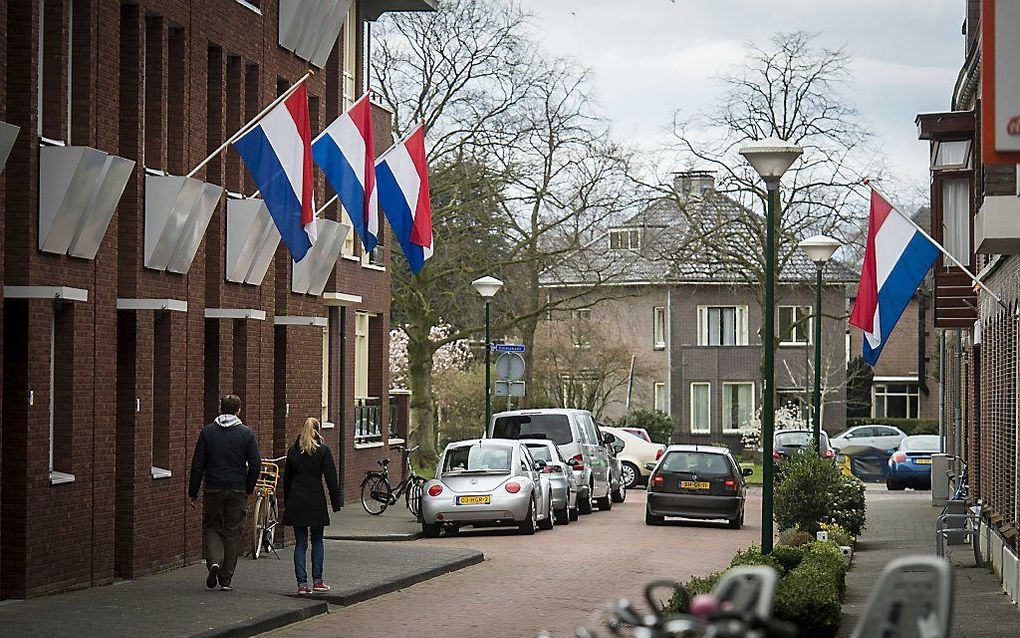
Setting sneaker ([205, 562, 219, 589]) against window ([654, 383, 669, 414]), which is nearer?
sneaker ([205, 562, 219, 589])

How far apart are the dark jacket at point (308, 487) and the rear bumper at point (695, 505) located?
44.4 ft

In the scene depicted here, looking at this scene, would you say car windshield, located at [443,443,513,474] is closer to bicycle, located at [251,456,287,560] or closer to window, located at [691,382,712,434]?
bicycle, located at [251,456,287,560]

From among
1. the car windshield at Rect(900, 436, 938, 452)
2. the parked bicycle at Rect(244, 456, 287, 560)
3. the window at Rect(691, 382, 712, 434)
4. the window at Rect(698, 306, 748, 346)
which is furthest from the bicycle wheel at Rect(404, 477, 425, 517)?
the window at Rect(698, 306, 748, 346)

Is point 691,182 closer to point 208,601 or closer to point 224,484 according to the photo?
point 224,484

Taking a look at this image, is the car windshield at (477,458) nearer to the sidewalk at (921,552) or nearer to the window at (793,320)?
the sidewalk at (921,552)

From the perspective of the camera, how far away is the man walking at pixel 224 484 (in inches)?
661

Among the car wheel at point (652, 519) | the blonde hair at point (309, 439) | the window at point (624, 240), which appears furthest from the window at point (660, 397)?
the blonde hair at point (309, 439)

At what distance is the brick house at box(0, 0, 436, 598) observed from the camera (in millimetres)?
15531

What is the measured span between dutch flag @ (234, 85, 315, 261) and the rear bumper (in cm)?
1305

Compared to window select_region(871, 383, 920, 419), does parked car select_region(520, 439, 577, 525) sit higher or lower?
lower

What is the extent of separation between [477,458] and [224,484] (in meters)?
10.2

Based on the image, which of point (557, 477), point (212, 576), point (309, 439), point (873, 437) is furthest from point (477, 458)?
point (873, 437)

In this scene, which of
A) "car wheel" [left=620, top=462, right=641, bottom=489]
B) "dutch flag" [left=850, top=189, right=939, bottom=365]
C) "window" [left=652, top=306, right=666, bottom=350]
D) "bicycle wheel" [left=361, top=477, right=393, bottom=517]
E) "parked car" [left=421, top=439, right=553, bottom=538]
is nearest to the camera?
"dutch flag" [left=850, top=189, right=939, bottom=365]

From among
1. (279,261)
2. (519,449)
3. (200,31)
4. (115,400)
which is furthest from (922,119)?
(115,400)
